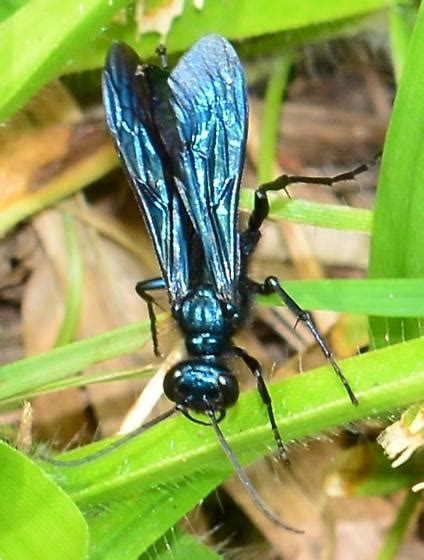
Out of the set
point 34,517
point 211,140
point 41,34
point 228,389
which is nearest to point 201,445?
point 228,389

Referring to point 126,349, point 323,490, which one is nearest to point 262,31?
point 126,349

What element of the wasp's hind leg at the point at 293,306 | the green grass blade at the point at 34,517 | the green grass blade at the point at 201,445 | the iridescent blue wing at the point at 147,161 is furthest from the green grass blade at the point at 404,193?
the green grass blade at the point at 34,517

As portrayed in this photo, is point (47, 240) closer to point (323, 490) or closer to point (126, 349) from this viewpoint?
point (126, 349)

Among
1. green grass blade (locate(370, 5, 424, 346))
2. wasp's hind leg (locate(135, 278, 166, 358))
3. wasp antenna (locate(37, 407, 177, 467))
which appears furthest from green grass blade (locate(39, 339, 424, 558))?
wasp's hind leg (locate(135, 278, 166, 358))

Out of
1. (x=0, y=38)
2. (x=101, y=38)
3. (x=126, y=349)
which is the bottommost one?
(x=126, y=349)

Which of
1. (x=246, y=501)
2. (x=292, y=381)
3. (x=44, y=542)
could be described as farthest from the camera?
(x=246, y=501)

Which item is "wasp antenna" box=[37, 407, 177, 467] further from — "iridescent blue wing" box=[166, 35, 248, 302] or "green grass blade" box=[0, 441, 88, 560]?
"iridescent blue wing" box=[166, 35, 248, 302]

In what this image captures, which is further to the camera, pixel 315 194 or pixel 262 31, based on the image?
pixel 315 194

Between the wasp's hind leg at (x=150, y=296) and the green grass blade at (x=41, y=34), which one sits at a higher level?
the green grass blade at (x=41, y=34)

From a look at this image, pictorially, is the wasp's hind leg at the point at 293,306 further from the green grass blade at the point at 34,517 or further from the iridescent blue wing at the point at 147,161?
the green grass blade at the point at 34,517
